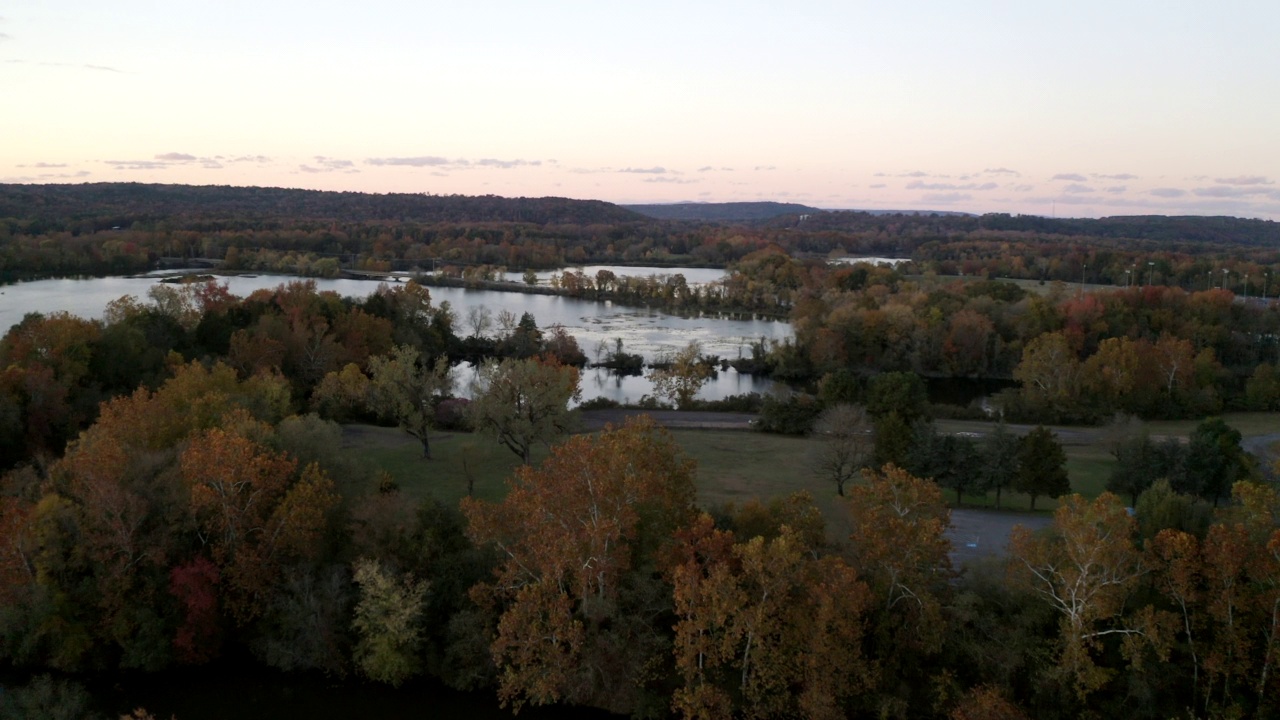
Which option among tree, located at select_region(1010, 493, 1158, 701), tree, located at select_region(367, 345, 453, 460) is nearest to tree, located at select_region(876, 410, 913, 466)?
tree, located at select_region(1010, 493, 1158, 701)

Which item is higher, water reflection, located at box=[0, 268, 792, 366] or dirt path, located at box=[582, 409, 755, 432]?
water reflection, located at box=[0, 268, 792, 366]

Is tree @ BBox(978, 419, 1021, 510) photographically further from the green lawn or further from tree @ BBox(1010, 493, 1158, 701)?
tree @ BBox(1010, 493, 1158, 701)

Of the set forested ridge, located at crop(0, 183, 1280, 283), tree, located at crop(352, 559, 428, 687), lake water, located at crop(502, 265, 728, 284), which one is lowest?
tree, located at crop(352, 559, 428, 687)

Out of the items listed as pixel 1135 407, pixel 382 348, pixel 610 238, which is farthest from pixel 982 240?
pixel 382 348

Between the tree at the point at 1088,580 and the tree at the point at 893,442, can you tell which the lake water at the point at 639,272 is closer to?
the tree at the point at 893,442

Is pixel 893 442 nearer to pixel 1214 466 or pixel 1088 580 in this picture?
pixel 1214 466

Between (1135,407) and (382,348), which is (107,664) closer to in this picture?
(382,348)

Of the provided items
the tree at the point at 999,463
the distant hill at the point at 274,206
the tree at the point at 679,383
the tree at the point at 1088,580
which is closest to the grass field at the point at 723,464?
the tree at the point at 999,463
